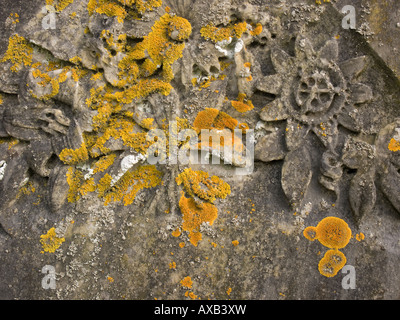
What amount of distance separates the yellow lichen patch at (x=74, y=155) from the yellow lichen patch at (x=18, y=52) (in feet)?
2.07

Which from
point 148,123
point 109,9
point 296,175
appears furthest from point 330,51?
point 109,9

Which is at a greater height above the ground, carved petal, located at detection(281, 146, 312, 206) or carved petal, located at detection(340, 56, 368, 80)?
carved petal, located at detection(340, 56, 368, 80)

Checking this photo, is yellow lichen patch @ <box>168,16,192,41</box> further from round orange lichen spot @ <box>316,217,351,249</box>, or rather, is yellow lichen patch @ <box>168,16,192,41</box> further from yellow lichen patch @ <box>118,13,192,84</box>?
round orange lichen spot @ <box>316,217,351,249</box>

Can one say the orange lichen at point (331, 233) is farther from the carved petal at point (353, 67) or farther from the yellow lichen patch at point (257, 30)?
the yellow lichen patch at point (257, 30)

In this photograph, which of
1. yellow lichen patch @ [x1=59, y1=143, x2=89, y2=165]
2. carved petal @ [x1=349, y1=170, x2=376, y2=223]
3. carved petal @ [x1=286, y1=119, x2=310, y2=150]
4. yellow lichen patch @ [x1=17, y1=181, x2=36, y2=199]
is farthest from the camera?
yellow lichen patch @ [x1=17, y1=181, x2=36, y2=199]

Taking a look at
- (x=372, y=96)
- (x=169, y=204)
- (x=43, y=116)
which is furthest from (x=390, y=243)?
(x=43, y=116)

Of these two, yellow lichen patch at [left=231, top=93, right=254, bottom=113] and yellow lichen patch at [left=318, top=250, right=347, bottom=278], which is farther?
yellow lichen patch at [left=231, top=93, right=254, bottom=113]

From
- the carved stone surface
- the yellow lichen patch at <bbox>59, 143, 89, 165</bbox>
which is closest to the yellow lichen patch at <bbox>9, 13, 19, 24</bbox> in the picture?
the carved stone surface

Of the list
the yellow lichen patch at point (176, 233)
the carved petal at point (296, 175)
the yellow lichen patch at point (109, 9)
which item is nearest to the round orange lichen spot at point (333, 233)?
the carved petal at point (296, 175)

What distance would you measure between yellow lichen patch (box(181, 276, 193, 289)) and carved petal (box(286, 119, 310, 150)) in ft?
3.11

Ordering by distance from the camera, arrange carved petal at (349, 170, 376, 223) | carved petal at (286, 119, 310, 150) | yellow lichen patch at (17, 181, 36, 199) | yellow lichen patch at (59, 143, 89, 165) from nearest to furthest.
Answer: carved petal at (349, 170, 376, 223) → carved petal at (286, 119, 310, 150) → yellow lichen patch at (59, 143, 89, 165) → yellow lichen patch at (17, 181, 36, 199)

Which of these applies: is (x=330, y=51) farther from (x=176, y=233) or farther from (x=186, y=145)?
(x=176, y=233)

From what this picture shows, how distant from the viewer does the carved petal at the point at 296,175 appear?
2.69 m

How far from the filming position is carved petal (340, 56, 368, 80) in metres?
2.69
